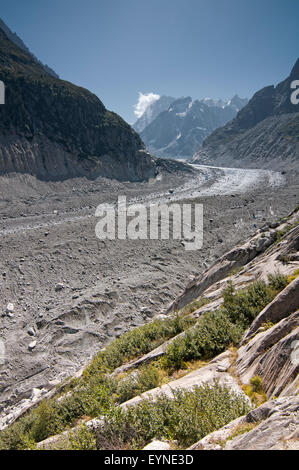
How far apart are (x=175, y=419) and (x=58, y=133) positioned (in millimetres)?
59773

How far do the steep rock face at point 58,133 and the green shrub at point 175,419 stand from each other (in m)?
45.4

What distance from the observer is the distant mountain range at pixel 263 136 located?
342 feet

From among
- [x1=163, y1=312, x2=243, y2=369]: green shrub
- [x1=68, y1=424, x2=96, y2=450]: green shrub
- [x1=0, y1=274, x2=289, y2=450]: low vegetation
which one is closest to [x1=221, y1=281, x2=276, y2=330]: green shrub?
[x1=0, y1=274, x2=289, y2=450]: low vegetation

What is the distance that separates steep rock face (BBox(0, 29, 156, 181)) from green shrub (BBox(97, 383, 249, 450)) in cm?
4544

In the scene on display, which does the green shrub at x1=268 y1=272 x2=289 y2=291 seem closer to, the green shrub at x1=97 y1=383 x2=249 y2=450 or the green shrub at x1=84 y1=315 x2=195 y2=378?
the green shrub at x1=84 y1=315 x2=195 y2=378

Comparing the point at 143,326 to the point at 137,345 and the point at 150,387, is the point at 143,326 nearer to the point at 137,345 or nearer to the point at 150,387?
the point at 137,345

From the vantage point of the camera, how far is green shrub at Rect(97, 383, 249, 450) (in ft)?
13.2

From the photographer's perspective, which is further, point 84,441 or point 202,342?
point 202,342

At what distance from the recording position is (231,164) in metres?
122

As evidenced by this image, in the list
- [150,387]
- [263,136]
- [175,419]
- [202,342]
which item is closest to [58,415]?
[150,387]

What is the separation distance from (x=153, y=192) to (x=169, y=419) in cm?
4827

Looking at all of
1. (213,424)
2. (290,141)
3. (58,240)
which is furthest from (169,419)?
(290,141)

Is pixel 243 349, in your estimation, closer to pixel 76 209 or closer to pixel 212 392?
pixel 212 392

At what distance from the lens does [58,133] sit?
55094 millimetres
